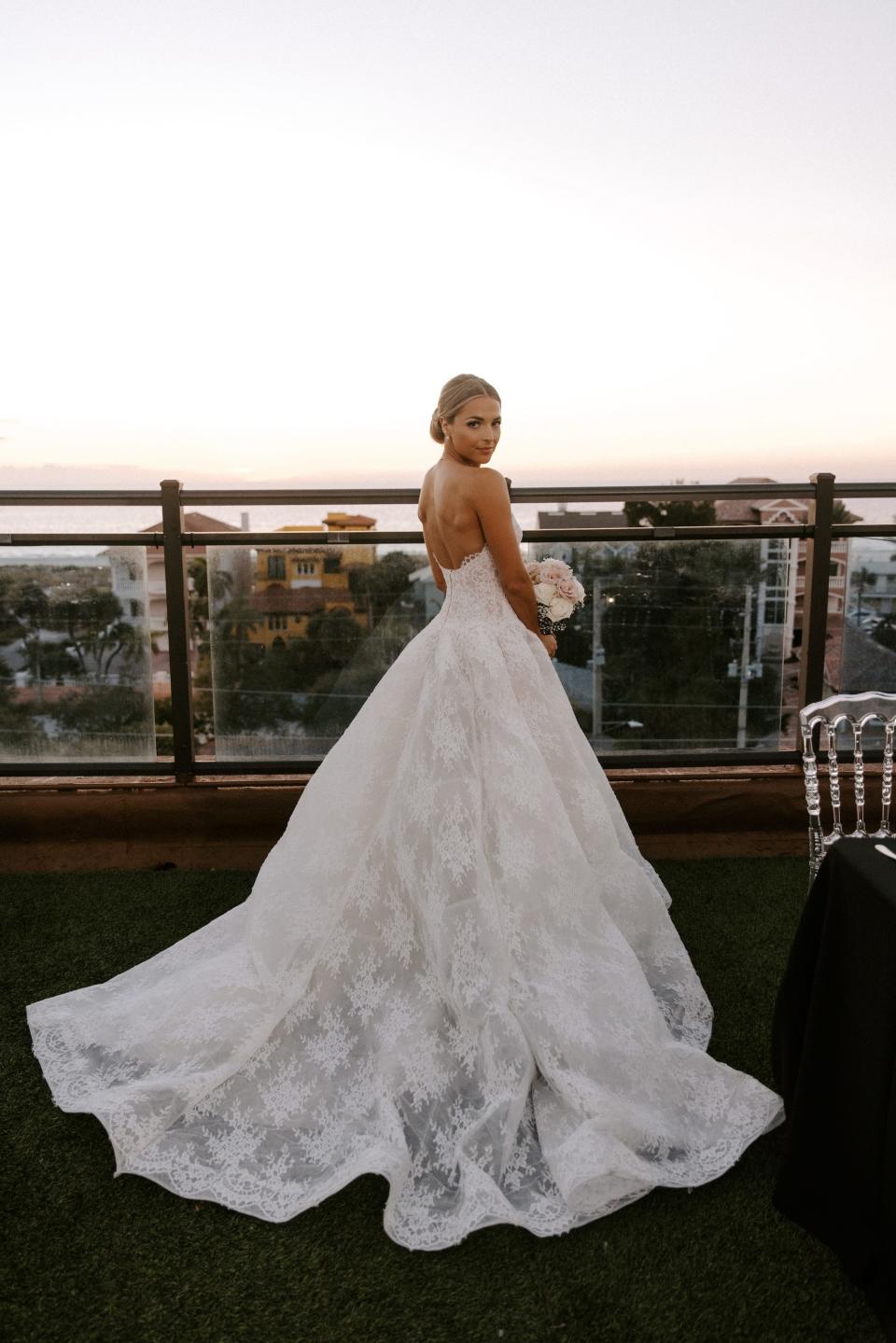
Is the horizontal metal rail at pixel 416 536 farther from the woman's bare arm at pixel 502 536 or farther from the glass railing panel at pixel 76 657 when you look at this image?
the woman's bare arm at pixel 502 536

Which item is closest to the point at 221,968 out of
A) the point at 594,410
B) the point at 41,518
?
the point at 41,518

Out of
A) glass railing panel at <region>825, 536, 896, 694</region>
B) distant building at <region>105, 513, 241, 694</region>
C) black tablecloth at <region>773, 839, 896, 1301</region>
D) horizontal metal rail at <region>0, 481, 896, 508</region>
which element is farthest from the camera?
glass railing panel at <region>825, 536, 896, 694</region>

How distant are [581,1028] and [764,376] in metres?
3.84

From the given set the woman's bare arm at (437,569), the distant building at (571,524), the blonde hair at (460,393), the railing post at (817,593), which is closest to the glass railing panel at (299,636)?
the distant building at (571,524)

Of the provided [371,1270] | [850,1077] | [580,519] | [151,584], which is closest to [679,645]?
[580,519]

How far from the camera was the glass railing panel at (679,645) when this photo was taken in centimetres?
396

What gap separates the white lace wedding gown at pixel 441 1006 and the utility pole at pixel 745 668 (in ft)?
5.16

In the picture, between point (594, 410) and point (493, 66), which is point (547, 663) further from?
point (493, 66)

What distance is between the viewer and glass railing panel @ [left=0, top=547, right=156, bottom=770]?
12.8 feet

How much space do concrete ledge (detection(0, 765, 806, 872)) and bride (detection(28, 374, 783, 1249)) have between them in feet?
3.69

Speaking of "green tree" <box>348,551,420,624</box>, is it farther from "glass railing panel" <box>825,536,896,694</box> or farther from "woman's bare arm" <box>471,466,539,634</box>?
"glass railing panel" <box>825,536,896,694</box>

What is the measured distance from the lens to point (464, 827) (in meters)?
2.28

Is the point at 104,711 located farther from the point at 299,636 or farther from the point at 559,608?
the point at 559,608

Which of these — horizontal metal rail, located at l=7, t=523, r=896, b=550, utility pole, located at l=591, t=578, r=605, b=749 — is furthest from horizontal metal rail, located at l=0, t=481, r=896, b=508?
utility pole, located at l=591, t=578, r=605, b=749
